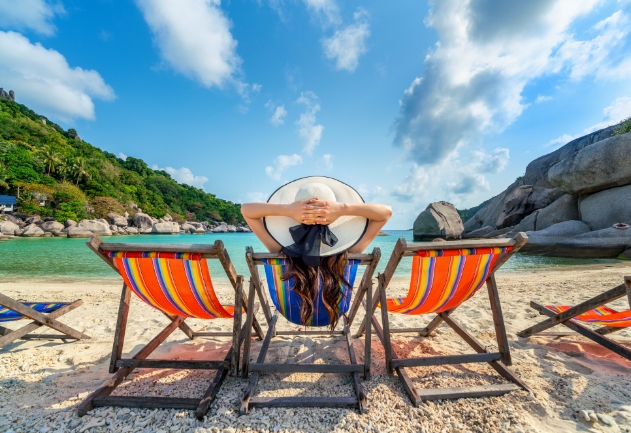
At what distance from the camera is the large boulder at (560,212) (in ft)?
49.2

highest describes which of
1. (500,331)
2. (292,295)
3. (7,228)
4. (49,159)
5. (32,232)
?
(49,159)

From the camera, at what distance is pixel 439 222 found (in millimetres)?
25844

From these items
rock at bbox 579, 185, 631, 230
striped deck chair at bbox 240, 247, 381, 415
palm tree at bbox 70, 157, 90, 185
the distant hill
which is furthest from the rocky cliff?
palm tree at bbox 70, 157, 90, 185

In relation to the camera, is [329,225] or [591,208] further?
[591,208]

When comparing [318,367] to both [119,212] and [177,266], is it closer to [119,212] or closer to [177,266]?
[177,266]

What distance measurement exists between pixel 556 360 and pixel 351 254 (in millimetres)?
2074

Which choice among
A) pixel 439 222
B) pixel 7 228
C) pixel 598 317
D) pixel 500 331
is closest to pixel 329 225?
pixel 500 331

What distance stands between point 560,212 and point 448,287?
18.7 metres

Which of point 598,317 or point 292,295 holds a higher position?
point 292,295

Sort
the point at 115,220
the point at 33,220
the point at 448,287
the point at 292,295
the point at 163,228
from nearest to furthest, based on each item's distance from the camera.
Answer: the point at 448,287, the point at 292,295, the point at 33,220, the point at 115,220, the point at 163,228

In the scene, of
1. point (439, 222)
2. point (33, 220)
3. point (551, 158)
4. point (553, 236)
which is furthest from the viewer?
point (33, 220)

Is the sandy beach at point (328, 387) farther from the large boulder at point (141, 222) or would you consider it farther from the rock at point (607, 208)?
the large boulder at point (141, 222)

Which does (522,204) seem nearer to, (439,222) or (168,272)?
(439,222)

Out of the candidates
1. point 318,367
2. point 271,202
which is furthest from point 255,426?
point 271,202
